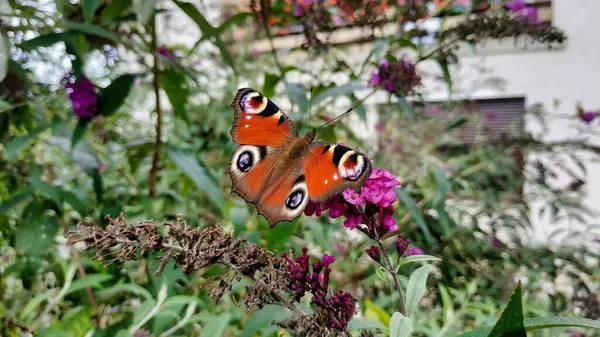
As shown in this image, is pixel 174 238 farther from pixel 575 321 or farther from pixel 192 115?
pixel 192 115

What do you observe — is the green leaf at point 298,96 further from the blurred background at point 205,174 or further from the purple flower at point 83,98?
the purple flower at point 83,98

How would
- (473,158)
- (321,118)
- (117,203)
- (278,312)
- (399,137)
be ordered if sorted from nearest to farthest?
(278,312), (117,203), (321,118), (473,158), (399,137)

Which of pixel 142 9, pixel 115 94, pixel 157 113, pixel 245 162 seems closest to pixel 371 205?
pixel 245 162

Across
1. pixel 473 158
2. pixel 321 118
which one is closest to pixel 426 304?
pixel 473 158

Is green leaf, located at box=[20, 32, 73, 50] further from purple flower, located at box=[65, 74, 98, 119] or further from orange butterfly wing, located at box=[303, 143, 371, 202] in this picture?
orange butterfly wing, located at box=[303, 143, 371, 202]

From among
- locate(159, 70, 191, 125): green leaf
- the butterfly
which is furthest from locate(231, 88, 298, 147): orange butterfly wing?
locate(159, 70, 191, 125): green leaf
